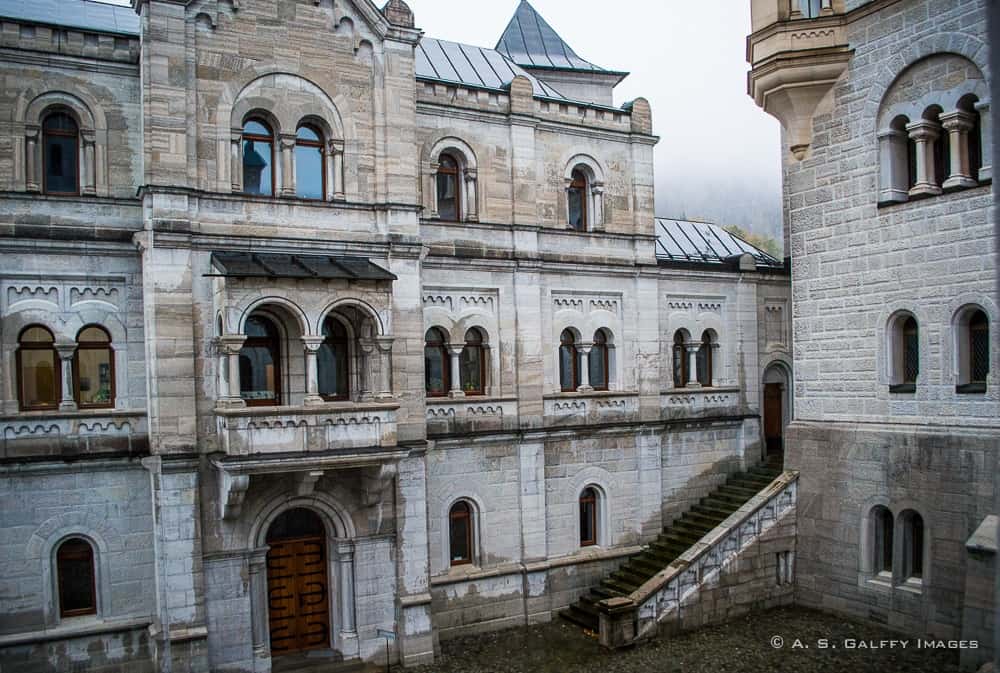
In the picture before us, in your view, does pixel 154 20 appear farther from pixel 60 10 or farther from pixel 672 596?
pixel 672 596

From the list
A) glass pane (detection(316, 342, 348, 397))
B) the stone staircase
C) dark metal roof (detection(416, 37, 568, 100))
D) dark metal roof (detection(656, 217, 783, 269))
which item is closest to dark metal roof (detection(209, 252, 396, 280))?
glass pane (detection(316, 342, 348, 397))

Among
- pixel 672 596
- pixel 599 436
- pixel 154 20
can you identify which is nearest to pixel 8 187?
pixel 154 20

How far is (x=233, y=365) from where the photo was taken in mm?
14641

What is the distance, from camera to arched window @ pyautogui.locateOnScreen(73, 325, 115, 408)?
1491cm

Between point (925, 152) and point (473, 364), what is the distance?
35.6 feet

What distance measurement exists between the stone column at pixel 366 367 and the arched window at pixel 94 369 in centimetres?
461

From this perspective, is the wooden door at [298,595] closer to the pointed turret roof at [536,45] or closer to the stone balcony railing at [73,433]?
the stone balcony railing at [73,433]

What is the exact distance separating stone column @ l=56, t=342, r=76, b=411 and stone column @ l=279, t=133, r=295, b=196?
484 centimetres

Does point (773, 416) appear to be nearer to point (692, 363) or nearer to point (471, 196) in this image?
point (692, 363)

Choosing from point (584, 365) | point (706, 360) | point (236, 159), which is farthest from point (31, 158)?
point (706, 360)

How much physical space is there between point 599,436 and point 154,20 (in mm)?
13220

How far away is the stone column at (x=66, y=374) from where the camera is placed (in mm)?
14633

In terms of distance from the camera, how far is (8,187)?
14.4m

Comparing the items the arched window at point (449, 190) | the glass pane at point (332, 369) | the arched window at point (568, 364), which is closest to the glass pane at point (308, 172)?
the glass pane at point (332, 369)
